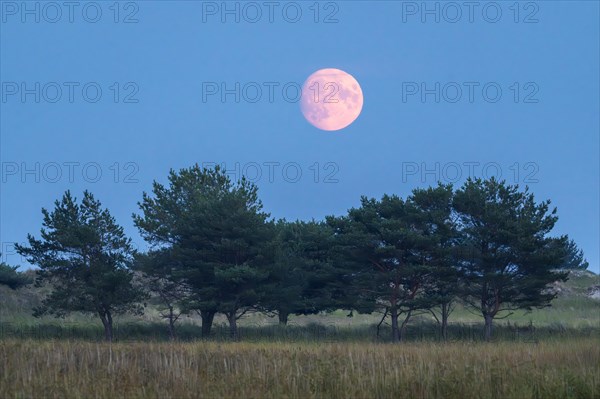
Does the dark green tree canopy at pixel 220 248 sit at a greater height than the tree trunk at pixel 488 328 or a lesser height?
greater

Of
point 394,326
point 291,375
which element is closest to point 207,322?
point 394,326

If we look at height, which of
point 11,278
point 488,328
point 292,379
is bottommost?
point 488,328

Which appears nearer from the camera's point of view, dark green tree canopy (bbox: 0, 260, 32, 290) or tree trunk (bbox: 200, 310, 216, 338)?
tree trunk (bbox: 200, 310, 216, 338)

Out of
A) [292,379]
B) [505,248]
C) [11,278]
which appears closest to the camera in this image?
[292,379]

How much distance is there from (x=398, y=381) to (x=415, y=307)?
2997 cm

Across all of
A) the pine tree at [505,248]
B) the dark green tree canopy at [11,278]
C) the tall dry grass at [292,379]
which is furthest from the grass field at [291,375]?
the dark green tree canopy at [11,278]

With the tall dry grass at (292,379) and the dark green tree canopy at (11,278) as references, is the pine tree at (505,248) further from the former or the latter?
the dark green tree canopy at (11,278)

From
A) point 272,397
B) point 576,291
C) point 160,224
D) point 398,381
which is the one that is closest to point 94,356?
point 272,397

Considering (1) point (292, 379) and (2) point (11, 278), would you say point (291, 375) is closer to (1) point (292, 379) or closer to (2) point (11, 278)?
(1) point (292, 379)

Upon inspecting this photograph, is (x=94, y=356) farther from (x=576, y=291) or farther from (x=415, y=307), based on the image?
(x=576, y=291)

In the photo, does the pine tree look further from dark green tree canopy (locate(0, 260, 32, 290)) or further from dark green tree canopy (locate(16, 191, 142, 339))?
dark green tree canopy (locate(0, 260, 32, 290))

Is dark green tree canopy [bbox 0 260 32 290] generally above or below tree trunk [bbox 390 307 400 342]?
above

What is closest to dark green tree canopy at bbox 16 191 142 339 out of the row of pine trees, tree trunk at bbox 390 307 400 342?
the row of pine trees

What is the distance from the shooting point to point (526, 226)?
44406 mm
